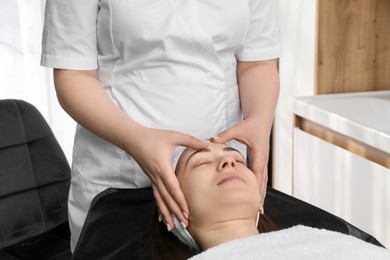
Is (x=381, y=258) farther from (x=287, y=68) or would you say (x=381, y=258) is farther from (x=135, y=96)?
(x=287, y=68)

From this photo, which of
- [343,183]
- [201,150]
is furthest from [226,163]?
[343,183]

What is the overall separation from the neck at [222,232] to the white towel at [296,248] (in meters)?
0.10

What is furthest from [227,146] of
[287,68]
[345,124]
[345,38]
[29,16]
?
[29,16]

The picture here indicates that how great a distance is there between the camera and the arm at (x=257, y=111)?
4.67ft

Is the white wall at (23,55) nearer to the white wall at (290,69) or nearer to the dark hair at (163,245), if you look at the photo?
the white wall at (290,69)

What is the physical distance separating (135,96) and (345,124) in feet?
3.92

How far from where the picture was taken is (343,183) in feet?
8.46

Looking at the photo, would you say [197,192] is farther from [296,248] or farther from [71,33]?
[71,33]

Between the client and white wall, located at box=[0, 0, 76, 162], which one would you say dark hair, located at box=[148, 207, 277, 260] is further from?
white wall, located at box=[0, 0, 76, 162]

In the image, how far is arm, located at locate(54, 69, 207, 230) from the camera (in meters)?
1.28

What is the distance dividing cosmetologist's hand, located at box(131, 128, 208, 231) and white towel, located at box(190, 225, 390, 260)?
0.11 meters

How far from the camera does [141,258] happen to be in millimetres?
1365

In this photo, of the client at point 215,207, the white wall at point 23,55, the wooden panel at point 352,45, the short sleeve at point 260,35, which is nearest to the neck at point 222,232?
the client at point 215,207

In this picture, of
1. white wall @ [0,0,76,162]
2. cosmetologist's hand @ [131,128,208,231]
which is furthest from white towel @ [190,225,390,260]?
white wall @ [0,0,76,162]
